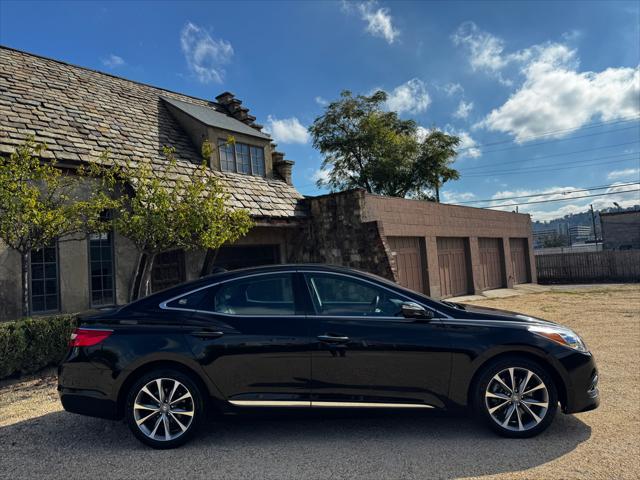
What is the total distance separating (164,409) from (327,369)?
1485 mm

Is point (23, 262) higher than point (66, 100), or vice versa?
point (66, 100)

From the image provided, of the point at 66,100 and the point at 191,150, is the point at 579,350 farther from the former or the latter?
the point at 66,100

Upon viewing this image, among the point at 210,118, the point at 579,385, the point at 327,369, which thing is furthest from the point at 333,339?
the point at 210,118

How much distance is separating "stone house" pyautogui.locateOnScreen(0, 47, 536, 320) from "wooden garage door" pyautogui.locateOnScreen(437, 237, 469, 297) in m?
0.08

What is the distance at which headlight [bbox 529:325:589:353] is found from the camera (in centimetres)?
391

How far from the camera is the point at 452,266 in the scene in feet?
61.2

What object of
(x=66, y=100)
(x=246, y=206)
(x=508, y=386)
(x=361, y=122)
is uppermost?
(x=361, y=122)

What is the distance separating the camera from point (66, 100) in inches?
437

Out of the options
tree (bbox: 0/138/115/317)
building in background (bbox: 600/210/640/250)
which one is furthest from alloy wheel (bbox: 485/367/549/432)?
building in background (bbox: 600/210/640/250)

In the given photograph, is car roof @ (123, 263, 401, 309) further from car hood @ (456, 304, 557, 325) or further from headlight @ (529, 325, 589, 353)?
headlight @ (529, 325, 589, 353)

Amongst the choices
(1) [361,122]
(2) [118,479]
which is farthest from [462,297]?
(2) [118,479]

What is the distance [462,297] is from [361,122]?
15.0m

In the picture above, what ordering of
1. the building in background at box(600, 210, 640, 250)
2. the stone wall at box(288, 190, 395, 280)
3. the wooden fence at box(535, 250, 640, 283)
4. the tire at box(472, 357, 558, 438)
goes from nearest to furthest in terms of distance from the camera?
the tire at box(472, 357, 558, 438) < the stone wall at box(288, 190, 395, 280) < the wooden fence at box(535, 250, 640, 283) < the building in background at box(600, 210, 640, 250)

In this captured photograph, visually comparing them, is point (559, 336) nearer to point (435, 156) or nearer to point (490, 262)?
point (490, 262)
